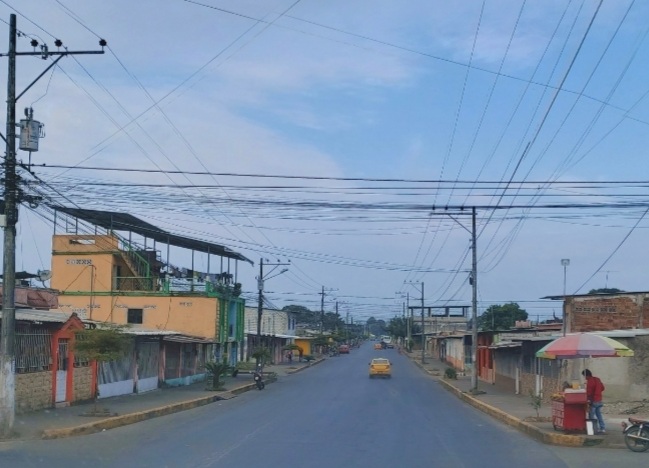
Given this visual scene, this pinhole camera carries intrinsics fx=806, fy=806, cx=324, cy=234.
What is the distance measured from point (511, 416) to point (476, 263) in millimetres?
15629

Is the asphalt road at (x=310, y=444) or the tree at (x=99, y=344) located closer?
the asphalt road at (x=310, y=444)

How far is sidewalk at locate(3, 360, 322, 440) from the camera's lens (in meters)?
19.4

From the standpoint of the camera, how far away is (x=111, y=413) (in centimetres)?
2409

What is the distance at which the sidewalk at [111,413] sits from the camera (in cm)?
1939

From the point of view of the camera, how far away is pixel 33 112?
19.8m

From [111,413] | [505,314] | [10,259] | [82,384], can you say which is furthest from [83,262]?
[505,314]

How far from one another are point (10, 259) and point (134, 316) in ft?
113

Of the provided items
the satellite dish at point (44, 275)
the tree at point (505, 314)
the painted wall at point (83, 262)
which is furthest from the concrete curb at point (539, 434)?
the tree at point (505, 314)

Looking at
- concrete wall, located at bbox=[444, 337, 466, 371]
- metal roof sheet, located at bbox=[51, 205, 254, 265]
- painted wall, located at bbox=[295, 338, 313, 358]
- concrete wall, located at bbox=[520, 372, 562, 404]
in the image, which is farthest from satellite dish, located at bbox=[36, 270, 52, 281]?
painted wall, located at bbox=[295, 338, 313, 358]

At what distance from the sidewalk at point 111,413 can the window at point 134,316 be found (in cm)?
1397

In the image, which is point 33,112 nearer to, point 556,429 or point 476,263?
point 556,429

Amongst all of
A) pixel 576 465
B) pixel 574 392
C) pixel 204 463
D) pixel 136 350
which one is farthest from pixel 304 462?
pixel 136 350

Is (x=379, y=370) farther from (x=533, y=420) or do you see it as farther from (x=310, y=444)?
(x=310, y=444)

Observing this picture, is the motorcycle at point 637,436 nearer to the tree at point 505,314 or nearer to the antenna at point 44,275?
the antenna at point 44,275
